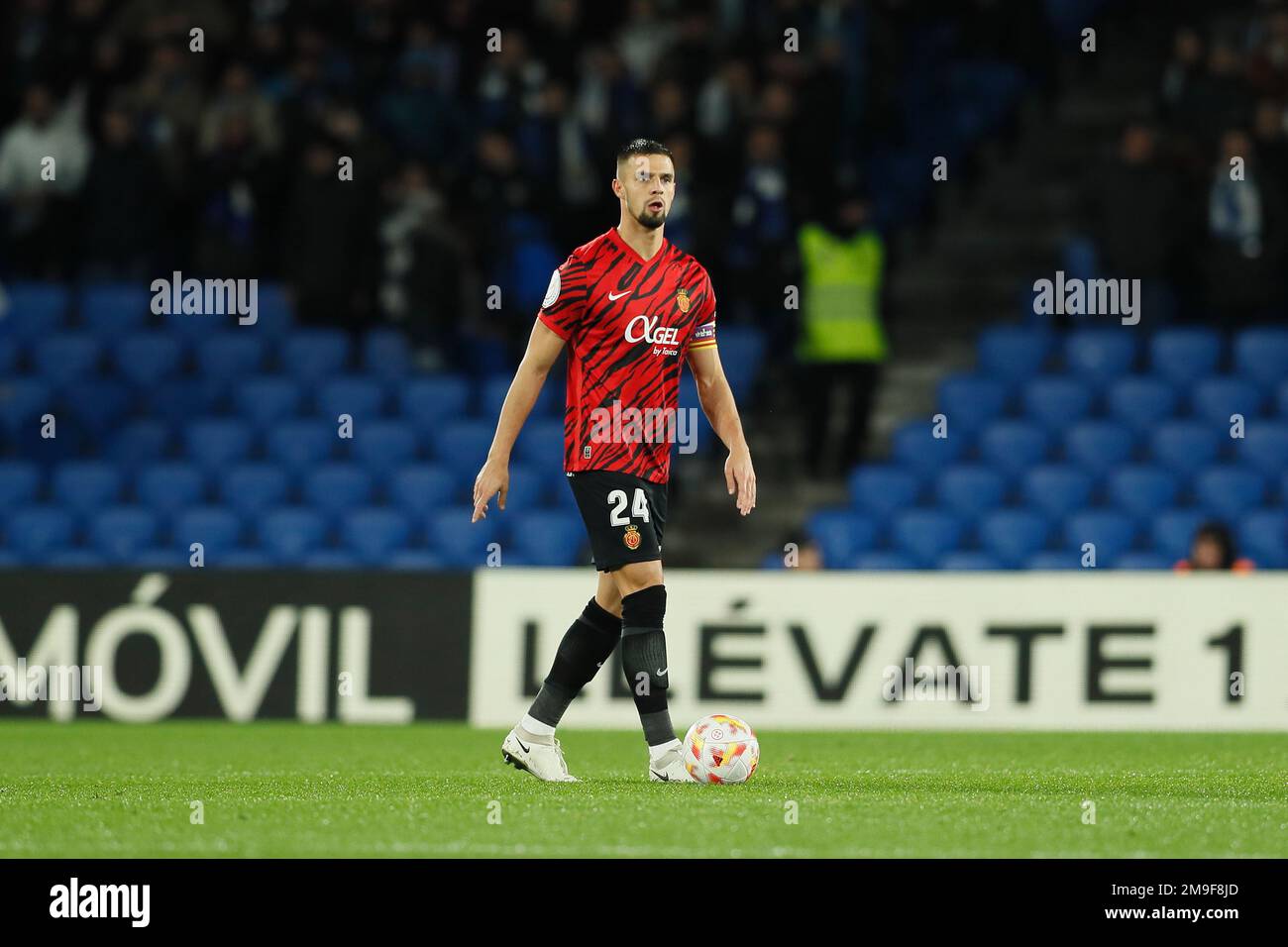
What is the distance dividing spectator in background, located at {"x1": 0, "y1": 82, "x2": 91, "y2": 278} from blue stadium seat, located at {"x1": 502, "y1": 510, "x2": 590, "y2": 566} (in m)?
4.45

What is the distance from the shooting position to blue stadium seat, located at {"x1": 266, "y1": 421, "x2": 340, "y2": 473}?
556 inches

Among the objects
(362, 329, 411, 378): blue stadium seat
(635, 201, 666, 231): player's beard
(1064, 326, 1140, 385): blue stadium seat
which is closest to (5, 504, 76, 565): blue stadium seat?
(362, 329, 411, 378): blue stadium seat

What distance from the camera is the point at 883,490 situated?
44.5 feet

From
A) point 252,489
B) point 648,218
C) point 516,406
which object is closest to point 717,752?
point 516,406

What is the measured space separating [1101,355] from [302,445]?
5.52 meters

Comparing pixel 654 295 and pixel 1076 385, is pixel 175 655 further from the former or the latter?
pixel 1076 385

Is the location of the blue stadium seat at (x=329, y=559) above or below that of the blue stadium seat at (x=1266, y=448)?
below

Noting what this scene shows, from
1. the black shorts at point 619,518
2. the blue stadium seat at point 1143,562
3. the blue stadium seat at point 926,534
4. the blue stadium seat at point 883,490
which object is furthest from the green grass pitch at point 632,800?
the blue stadium seat at point 883,490

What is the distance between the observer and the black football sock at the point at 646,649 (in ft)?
23.5

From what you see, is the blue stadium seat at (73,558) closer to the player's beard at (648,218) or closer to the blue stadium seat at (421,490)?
the blue stadium seat at (421,490)

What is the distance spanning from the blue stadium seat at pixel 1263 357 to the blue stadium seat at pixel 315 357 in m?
6.25

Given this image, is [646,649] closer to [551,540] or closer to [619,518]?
[619,518]

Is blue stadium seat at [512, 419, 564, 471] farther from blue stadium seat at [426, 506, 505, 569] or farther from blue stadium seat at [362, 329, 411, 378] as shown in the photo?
blue stadium seat at [362, 329, 411, 378]

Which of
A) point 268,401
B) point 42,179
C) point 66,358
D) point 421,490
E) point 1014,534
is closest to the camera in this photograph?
point 1014,534
